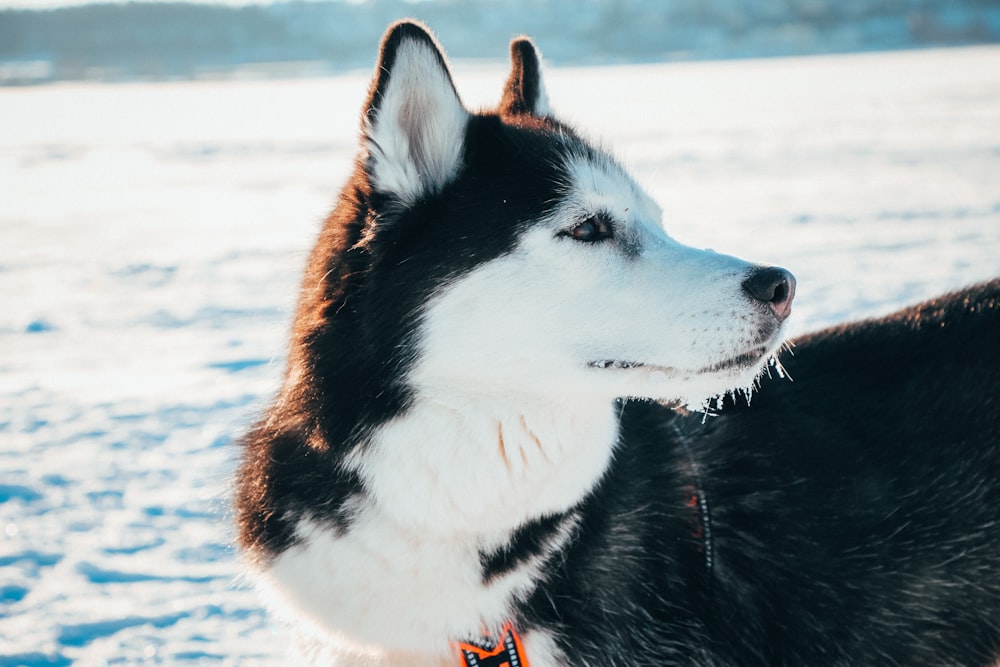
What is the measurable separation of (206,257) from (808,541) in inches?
227

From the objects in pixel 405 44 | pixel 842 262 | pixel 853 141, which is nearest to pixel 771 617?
pixel 405 44

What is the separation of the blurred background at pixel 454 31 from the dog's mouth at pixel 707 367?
24.5 meters

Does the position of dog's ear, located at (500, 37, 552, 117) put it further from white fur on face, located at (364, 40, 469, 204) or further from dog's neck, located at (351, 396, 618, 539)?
dog's neck, located at (351, 396, 618, 539)

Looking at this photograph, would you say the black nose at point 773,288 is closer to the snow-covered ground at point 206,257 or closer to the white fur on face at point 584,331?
the white fur on face at point 584,331

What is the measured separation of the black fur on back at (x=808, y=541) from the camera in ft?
5.60

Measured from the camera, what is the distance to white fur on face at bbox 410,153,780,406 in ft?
5.25

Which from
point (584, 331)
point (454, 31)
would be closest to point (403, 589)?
point (584, 331)

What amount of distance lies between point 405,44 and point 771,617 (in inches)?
52.2

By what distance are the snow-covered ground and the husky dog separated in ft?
1.36

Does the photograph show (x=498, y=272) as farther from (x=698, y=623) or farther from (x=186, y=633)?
(x=186, y=633)

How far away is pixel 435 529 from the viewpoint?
1595 millimetres

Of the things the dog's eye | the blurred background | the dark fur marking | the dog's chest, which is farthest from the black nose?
the blurred background

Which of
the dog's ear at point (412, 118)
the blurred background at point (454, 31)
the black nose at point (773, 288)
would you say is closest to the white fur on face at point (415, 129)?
the dog's ear at point (412, 118)

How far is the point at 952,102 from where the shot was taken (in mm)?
13258
